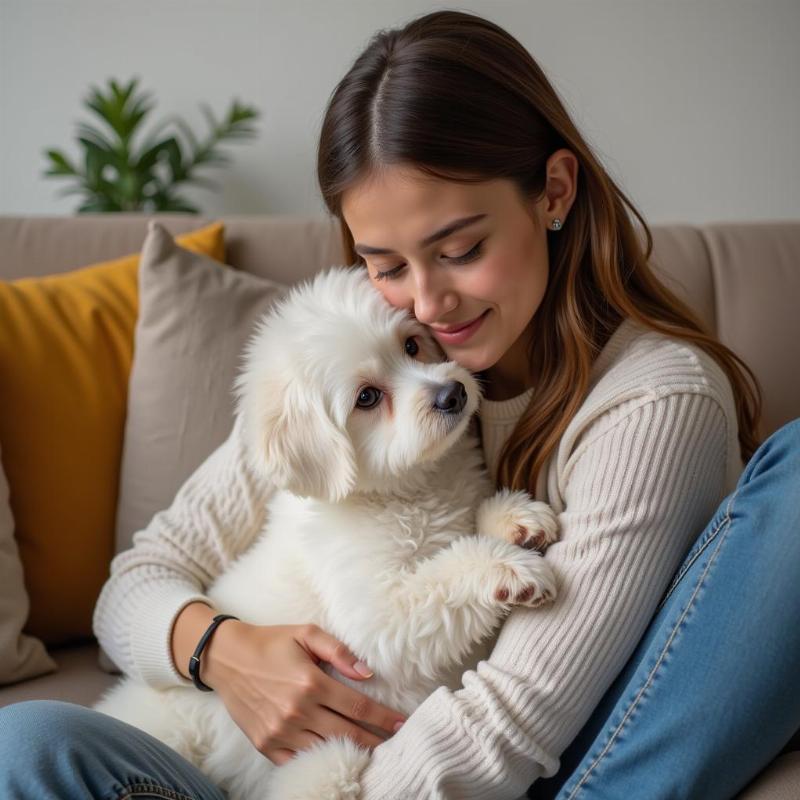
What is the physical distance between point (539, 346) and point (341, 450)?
43 centimetres

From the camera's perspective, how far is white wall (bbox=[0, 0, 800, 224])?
131 inches

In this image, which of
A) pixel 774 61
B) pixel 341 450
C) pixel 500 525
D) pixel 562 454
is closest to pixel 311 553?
pixel 341 450

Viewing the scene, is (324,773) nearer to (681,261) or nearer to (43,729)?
(43,729)

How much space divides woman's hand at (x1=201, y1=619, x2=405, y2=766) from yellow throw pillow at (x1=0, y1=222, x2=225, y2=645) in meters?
0.68

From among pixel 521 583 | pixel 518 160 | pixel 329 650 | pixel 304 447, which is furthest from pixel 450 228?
pixel 329 650

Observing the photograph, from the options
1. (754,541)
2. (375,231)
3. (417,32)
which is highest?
(417,32)

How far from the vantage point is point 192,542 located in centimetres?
165

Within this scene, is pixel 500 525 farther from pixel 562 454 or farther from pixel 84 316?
pixel 84 316

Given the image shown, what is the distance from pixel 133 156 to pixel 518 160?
2368 millimetres

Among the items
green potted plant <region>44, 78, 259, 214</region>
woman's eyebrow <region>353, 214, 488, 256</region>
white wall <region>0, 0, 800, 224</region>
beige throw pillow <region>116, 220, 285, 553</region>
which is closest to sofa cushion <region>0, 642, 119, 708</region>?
beige throw pillow <region>116, 220, 285, 553</region>

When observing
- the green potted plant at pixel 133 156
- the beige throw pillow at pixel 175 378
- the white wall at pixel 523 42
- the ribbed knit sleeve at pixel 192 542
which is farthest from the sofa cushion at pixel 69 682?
the white wall at pixel 523 42

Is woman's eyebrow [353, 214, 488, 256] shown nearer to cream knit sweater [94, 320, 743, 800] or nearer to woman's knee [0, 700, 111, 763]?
cream knit sweater [94, 320, 743, 800]

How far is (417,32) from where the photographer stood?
4.62 feet

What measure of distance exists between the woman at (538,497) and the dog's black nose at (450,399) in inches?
4.6
